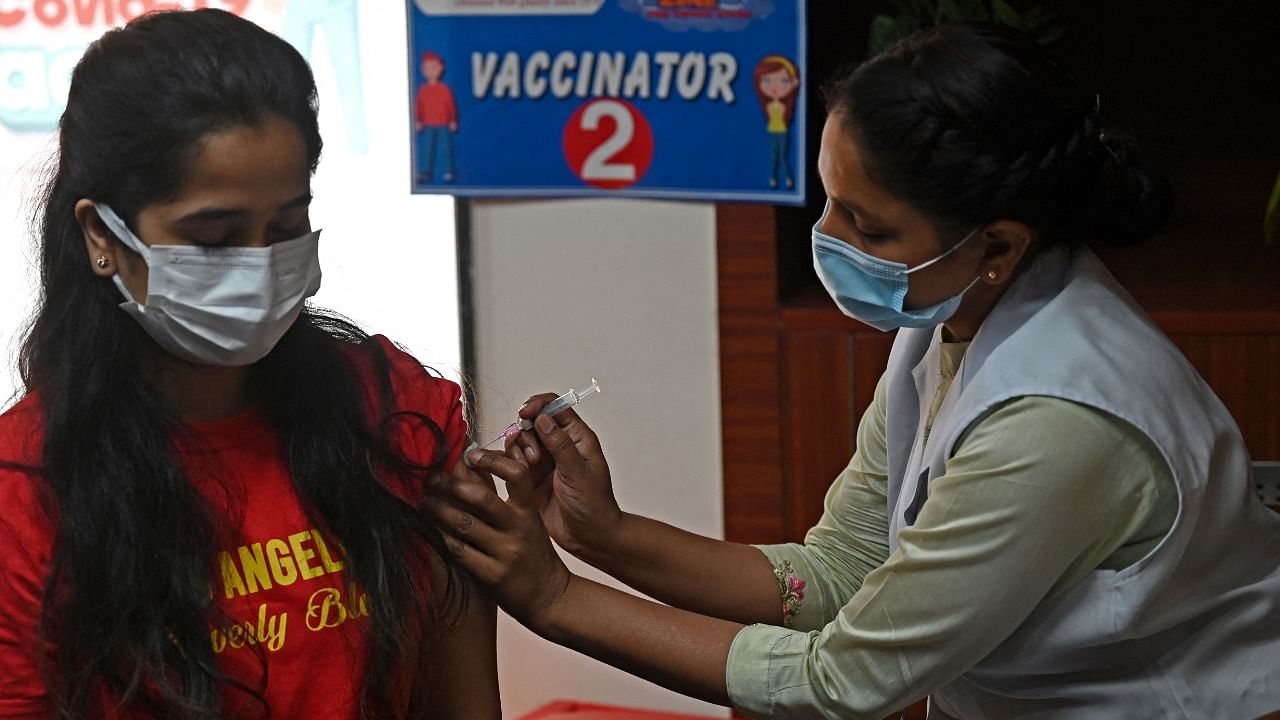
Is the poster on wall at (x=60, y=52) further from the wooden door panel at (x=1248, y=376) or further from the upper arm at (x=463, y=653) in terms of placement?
the wooden door panel at (x=1248, y=376)

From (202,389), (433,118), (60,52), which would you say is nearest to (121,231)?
(202,389)

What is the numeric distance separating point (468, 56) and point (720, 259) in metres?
0.64

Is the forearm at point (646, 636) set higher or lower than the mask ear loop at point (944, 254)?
lower

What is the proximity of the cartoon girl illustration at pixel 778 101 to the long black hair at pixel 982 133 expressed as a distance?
3.52 ft

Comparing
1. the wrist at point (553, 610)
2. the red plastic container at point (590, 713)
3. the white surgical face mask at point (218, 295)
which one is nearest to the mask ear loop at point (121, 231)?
the white surgical face mask at point (218, 295)

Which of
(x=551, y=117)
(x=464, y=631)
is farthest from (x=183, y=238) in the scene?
(x=551, y=117)

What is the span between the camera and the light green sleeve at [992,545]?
1491 mm

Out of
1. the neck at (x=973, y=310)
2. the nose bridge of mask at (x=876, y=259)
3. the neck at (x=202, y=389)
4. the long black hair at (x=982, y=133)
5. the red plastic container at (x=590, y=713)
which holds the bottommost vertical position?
the red plastic container at (x=590, y=713)

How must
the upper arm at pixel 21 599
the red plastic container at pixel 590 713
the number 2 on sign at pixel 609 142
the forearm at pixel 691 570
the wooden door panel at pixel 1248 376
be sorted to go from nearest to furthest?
the upper arm at pixel 21 599 → the forearm at pixel 691 570 → the wooden door panel at pixel 1248 376 → the number 2 on sign at pixel 609 142 → the red plastic container at pixel 590 713

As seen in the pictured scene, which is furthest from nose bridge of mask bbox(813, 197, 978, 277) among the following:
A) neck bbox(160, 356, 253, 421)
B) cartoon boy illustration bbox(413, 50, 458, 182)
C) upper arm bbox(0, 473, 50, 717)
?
cartoon boy illustration bbox(413, 50, 458, 182)

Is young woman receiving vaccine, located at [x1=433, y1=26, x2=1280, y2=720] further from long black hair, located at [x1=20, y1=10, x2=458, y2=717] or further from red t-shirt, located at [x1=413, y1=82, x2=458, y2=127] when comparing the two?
red t-shirt, located at [x1=413, y1=82, x2=458, y2=127]

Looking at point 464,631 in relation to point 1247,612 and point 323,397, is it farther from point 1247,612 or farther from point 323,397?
point 1247,612

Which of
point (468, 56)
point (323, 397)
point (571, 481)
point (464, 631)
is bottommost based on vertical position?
point (464, 631)

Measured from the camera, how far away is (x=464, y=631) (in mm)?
1706
